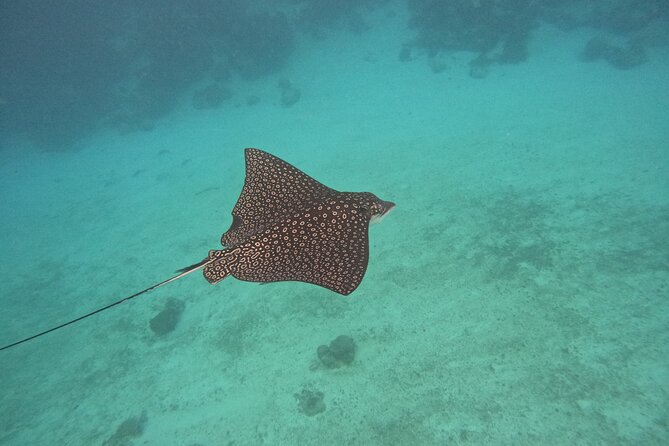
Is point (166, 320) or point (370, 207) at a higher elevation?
point (370, 207)

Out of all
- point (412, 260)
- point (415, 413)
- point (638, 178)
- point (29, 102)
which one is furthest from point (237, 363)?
point (29, 102)

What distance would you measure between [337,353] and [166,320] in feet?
18.7

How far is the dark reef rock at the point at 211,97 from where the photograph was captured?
27.2 metres

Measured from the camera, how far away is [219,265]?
14.0 feet

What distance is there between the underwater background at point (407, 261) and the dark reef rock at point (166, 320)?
88 millimetres

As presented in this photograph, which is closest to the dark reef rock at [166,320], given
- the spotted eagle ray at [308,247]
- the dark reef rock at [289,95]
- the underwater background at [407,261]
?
the underwater background at [407,261]

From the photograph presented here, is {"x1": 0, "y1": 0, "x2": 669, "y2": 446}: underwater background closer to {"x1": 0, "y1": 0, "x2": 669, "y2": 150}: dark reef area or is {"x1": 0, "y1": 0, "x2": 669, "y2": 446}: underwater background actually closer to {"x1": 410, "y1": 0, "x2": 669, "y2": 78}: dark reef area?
{"x1": 410, "y1": 0, "x2": 669, "y2": 78}: dark reef area

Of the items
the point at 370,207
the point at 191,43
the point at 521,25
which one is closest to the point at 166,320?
the point at 370,207

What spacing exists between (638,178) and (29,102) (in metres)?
48.3

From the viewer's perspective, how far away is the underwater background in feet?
21.7

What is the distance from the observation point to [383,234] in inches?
412

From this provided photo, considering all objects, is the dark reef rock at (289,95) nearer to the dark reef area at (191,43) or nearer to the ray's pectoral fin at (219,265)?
the dark reef area at (191,43)

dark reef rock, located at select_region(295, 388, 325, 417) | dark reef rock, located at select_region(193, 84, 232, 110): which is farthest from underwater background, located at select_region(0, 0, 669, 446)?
dark reef rock, located at select_region(193, 84, 232, 110)

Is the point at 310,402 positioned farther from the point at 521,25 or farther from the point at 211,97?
the point at 211,97
